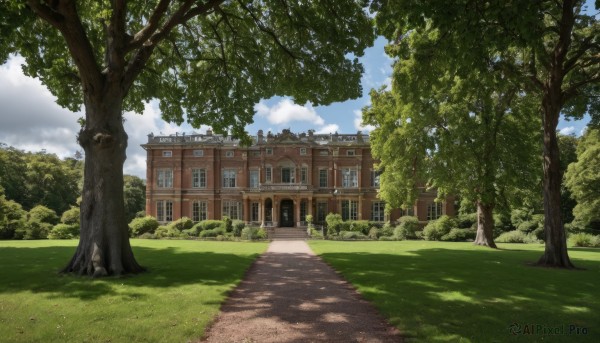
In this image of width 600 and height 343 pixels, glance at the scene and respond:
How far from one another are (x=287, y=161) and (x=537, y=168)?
24.3 metres

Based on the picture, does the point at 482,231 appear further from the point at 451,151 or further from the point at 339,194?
the point at 339,194

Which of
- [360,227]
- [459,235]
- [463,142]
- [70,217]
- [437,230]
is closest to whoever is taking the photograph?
[463,142]

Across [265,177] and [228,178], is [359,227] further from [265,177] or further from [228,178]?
[228,178]

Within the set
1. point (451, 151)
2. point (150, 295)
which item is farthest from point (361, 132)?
point (150, 295)

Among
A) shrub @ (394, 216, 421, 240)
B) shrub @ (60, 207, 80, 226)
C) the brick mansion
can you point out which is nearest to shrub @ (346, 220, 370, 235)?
shrub @ (394, 216, 421, 240)

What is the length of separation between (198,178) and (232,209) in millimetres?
4863

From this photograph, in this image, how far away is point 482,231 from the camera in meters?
24.4

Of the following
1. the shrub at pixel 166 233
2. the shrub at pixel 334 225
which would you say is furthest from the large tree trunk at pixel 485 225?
the shrub at pixel 166 233

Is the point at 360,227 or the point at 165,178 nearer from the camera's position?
the point at 360,227

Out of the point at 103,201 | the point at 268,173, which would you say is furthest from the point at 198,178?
the point at 103,201

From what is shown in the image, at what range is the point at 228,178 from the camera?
41188 millimetres

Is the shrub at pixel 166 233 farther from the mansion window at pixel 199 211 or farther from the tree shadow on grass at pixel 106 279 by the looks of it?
the tree shadow on grass at pixel 106 279

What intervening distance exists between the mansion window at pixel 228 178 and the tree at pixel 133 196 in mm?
15824

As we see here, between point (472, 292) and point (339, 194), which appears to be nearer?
point (472, 292)
